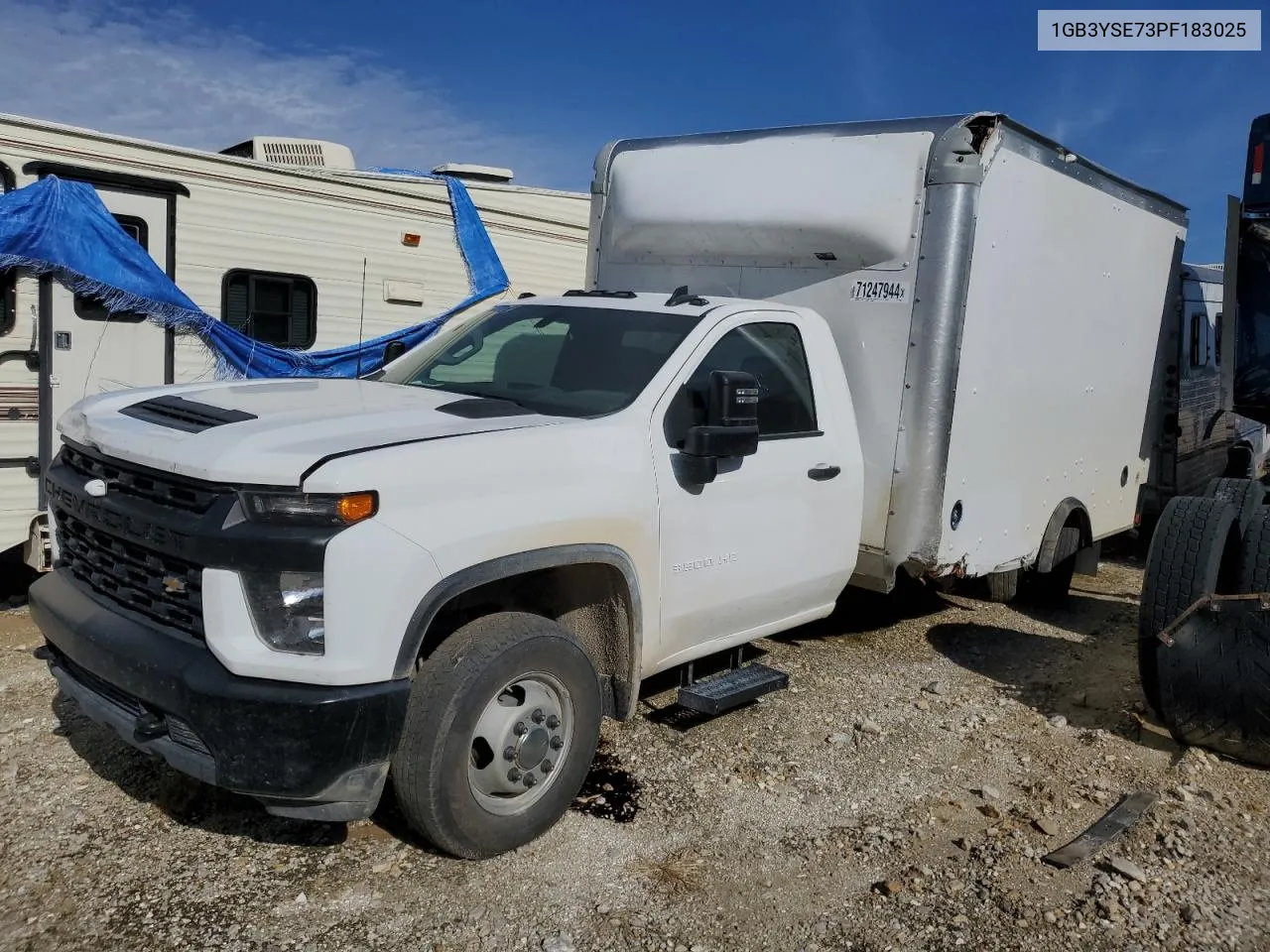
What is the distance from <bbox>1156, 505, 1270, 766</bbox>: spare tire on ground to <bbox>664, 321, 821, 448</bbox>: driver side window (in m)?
1.87

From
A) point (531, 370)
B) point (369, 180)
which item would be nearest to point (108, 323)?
point (369, 180)

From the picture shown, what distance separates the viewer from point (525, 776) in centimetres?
382

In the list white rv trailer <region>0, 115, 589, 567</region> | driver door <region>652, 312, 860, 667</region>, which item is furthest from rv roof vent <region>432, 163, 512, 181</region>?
driver door <region>652, 312, 860, 667</region>

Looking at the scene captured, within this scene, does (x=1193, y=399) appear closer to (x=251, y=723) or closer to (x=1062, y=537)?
(x=1062, y=537)

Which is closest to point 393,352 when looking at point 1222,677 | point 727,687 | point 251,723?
point 727,687

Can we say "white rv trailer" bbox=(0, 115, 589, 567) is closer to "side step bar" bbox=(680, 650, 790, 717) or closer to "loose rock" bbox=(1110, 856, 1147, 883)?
"side step bar" bbox=(680, 650, 790, 717)

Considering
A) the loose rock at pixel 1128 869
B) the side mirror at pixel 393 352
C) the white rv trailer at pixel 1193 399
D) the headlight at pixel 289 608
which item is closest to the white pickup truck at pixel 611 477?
the headlight at pixel 289 608

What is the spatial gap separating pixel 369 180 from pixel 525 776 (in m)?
5.45

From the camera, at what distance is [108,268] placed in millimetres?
6484

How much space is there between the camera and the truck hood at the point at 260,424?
3281 millimetres

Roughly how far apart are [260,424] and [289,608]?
707 mm

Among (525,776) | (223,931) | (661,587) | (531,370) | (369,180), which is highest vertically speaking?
(369,180)

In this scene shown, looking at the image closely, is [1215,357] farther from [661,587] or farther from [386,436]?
[386,436]

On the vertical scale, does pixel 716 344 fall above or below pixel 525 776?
above
